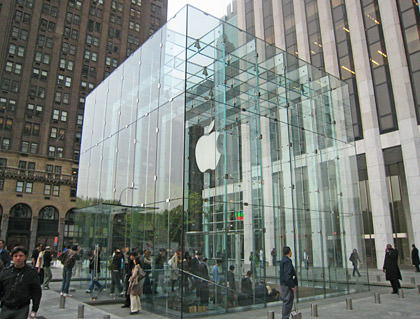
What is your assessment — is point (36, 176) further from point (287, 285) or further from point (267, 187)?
point (287, 285)

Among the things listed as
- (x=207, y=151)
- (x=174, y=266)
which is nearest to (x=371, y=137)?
(x=207, y=151)

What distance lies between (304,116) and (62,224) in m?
45.4

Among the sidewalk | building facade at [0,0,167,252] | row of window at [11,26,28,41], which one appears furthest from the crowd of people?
row of window at [11,26,28,41]

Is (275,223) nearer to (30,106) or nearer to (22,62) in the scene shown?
(30,106)

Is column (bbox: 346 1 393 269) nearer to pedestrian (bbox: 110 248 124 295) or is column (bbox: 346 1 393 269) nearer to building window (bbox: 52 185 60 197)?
pedestrian (bbox: 110 248 124 295)

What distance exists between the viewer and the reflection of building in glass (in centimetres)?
1064

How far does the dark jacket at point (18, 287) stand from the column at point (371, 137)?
81.5 ft

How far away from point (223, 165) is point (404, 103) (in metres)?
19.6

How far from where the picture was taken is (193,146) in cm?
1117

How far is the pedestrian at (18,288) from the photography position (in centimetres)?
473

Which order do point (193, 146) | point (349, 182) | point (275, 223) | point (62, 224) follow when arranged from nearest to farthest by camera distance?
point (193, 146), point (275, 223), point (349, 182), point (62, 224)

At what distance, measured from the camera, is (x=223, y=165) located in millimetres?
11438

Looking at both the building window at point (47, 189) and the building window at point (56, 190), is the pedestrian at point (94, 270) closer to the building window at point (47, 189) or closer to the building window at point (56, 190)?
the building window at point (47, 189)

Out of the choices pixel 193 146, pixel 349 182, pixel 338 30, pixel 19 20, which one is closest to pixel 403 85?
pixel 338 30
